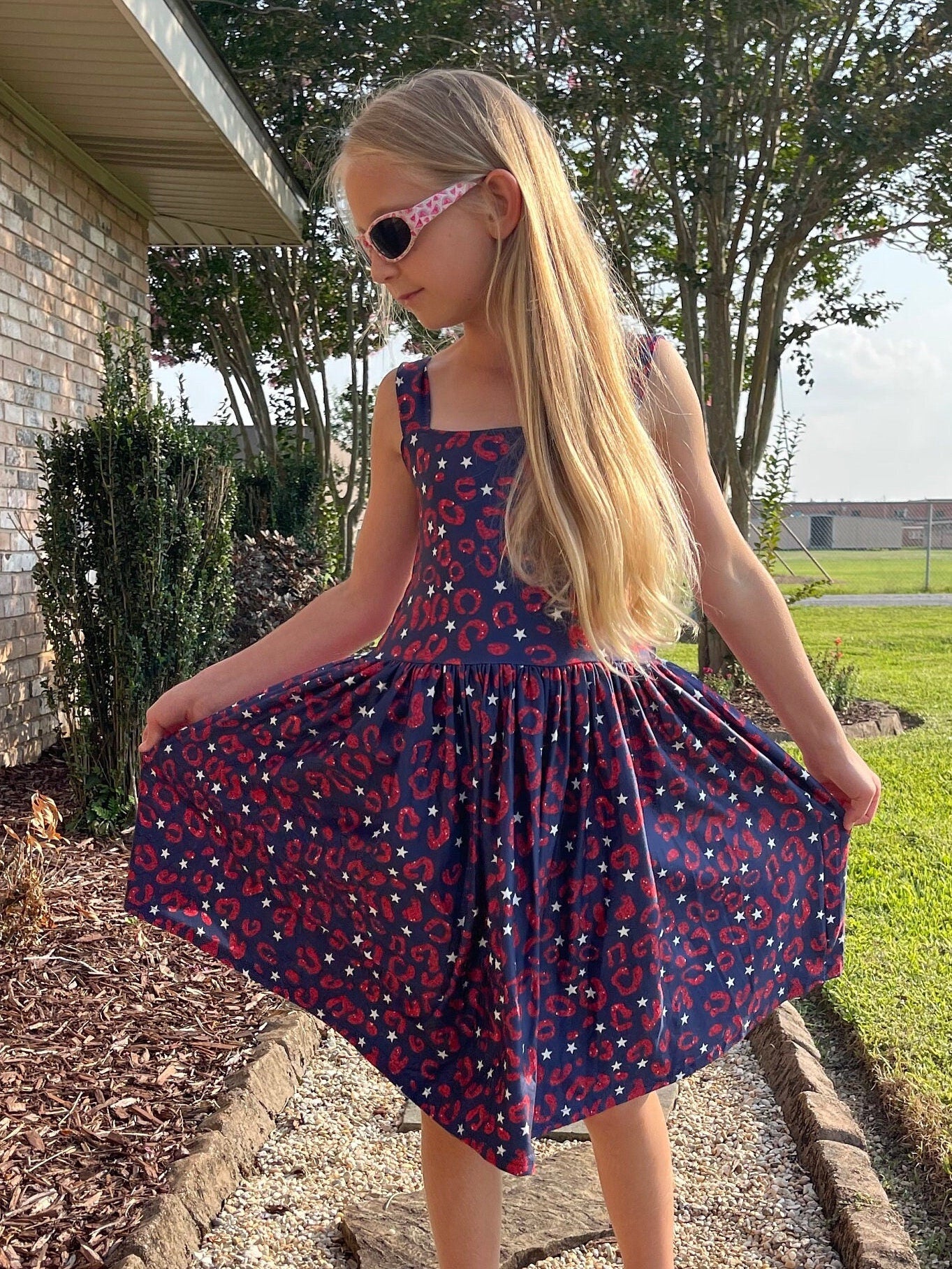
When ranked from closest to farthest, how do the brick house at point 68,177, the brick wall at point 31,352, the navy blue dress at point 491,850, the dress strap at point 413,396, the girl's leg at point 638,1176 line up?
1. the navy blue dress at point 491,850
2. the girl's leg at point 638,1176
3. the dress strap at point 413,396
4. the brick house at point 68,177
5. the brick wall at point 31,352

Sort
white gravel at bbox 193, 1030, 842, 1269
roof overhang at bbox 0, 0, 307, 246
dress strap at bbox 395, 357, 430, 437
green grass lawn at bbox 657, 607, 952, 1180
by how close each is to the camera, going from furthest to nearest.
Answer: roof overhang at bbox 0, 0, 307, 246
green grass lawn at bbox 657, 607, 952, 1180
white gravel at bbox 193, 1030, 842, 1269
dress strap at bbox 395, 357, 430, 437

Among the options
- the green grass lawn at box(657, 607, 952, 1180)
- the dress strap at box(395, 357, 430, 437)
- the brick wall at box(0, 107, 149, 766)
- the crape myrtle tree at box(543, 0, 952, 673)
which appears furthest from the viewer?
the crape myrtle tree at box(543, 0, 952, 673)

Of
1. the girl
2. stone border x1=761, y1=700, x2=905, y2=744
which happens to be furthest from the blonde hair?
stone border x1=761, y1=700, x2=905, y2=744

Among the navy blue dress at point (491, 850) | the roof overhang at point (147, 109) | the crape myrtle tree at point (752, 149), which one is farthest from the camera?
the crape myrtle tree at point (752, 149)

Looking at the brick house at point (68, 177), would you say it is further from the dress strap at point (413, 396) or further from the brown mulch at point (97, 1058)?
the dress strap at point (413, 396)

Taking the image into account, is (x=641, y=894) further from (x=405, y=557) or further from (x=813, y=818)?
(x=405, y=557)

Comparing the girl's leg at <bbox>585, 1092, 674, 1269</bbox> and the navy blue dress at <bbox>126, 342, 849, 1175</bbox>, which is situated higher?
the navy blue dress at <bbox>126, 342, 849, 1175</bbox>

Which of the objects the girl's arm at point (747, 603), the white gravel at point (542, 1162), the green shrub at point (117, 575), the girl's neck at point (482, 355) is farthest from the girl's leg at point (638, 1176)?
the green shrub at point (117, 575)

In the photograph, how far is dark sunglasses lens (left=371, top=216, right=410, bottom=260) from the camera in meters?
1.63

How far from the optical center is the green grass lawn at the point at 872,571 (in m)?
18.2

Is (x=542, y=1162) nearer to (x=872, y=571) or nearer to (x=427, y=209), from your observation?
(x=427, y=209)

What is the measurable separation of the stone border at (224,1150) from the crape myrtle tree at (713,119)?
3595 millimetres

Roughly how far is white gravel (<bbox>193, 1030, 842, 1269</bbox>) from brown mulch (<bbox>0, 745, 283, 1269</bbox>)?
0.59 ft

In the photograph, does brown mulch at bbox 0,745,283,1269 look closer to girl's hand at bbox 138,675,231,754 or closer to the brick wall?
girl's hand at bbox 138,675,231,754
